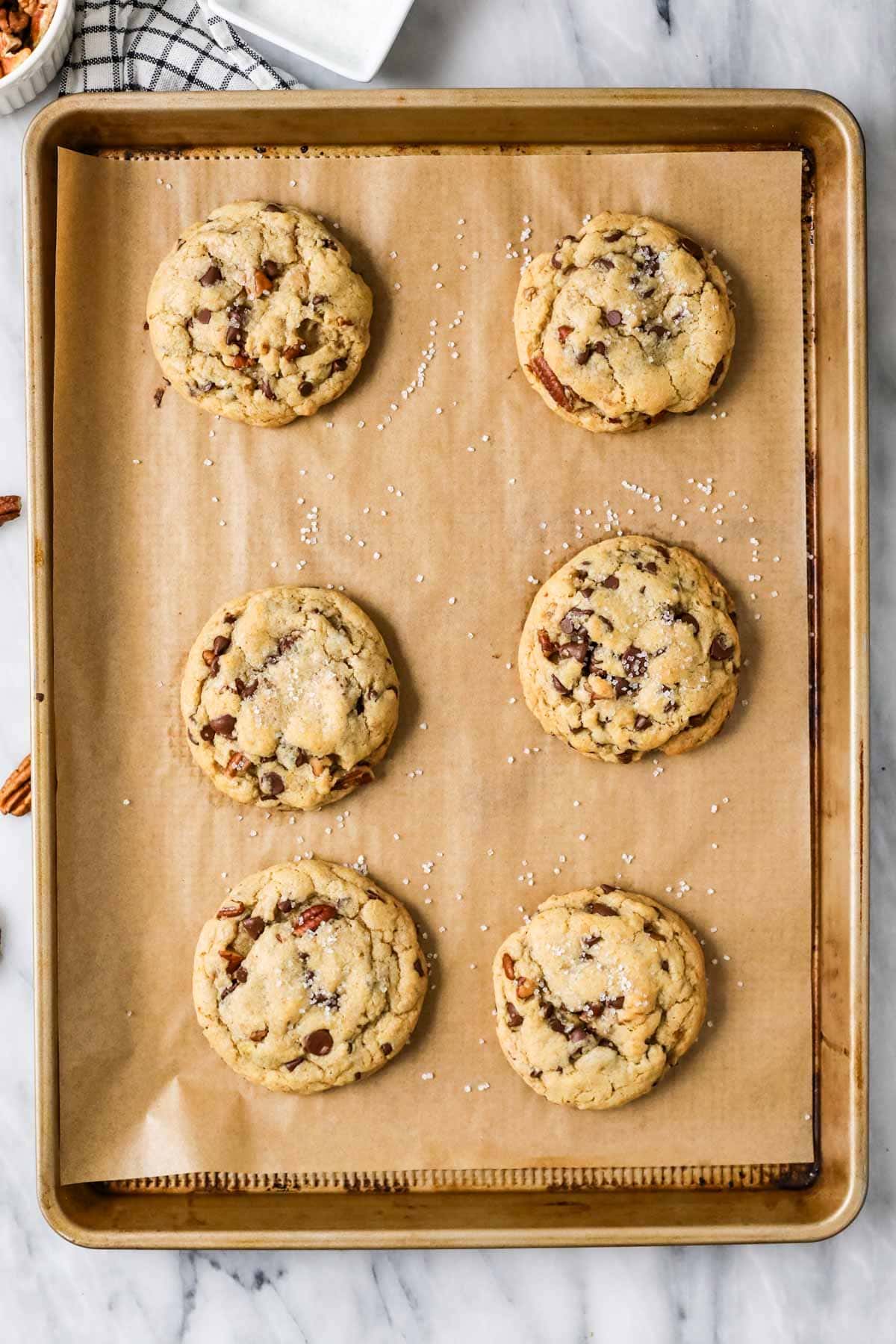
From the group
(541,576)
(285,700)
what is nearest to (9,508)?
(285,700)

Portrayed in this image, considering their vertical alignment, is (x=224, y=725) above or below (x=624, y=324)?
below

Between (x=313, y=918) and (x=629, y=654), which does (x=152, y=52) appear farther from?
(x=313, y=918)

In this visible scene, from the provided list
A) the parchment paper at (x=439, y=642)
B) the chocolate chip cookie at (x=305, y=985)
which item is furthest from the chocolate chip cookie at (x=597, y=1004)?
the chocolate chip cookie at (x=305, y=985)

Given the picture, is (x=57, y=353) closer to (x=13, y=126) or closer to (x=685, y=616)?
(x=13, y=126)

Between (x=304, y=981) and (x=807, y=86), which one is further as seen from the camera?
(x=807, y=86)

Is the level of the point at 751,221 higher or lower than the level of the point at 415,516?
higher

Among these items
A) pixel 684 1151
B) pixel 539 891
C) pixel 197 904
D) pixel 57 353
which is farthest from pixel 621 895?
pixel 57 353

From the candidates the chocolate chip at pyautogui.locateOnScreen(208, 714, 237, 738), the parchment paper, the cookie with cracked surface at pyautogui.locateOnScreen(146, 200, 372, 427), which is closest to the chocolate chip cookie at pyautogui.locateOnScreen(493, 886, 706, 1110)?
the parchment paper
